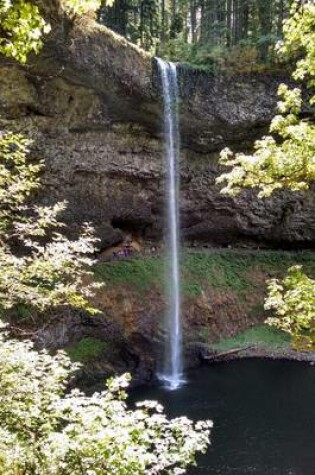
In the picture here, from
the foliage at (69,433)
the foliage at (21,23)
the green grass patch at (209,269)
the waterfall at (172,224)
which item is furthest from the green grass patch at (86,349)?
the foliage at (21,23)

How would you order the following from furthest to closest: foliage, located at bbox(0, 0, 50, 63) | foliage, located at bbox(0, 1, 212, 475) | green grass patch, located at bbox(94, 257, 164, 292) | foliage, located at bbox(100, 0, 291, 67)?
foliage, located at bbox(100, 0, 291, 67) → green grass patch, located at bbox(94, 257, 164, 292) → foliage, located at bbox(0, 1, 212, 475) → foliage, located at bbox(0, 0, 50, 63)

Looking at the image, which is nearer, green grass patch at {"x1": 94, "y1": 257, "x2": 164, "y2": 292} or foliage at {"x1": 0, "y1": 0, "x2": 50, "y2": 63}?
foliage at {"x1": 0, "y1": 0, "x2": 50, "y2": 63}

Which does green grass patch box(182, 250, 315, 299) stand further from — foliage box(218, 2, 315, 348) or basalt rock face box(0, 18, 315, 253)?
foliage box(218, 2, 315, 348)

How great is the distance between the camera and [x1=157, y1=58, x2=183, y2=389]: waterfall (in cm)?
1723

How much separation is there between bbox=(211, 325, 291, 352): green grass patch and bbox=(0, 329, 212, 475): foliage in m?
14.2

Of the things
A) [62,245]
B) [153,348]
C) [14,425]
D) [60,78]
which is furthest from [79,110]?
[14,425]

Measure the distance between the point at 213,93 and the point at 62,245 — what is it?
14.3 meters

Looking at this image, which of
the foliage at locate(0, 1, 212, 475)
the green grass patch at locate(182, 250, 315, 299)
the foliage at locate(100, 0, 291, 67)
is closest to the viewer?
the foliage at locate(0, 1, 212, 475)

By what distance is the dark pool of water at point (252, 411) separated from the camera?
10406 mm

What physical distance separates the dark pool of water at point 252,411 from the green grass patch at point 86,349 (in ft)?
6.55

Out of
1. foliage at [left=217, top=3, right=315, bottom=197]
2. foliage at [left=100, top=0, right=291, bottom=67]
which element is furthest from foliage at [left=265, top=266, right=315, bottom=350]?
foliage at [left=100, top=0, right=291, bottom=67]

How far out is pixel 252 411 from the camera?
42.5 ft

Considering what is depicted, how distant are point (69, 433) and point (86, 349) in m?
12.5

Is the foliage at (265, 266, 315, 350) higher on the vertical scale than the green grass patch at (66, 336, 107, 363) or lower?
higher
